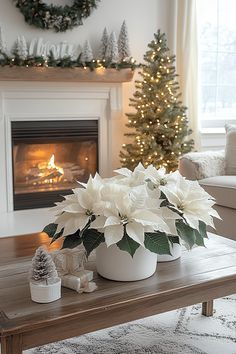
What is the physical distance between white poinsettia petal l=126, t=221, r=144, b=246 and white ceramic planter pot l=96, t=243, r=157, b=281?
11 centimetres

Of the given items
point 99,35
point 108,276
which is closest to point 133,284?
point 108,276

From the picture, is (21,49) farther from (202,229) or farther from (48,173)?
(202,229)

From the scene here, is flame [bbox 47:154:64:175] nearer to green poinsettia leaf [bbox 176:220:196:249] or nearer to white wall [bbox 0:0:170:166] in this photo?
white wall [bbox 0:0:170:166]

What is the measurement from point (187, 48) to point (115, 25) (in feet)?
2.52

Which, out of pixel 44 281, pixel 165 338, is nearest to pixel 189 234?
pixel 44 281

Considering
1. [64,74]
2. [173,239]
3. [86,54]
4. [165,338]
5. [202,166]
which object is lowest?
[165,338]

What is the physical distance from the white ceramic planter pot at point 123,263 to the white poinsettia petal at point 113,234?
118 mm

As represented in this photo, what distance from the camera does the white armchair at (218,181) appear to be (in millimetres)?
3111

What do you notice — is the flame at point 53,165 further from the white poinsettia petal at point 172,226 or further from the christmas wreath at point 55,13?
the white poinsettia petal at point 172,226

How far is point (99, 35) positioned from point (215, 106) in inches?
63.2

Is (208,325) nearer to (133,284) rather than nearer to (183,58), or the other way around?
(133,284)

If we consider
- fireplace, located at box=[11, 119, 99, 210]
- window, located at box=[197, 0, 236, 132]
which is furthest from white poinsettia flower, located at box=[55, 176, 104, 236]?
window, located at box=[197, 0, 236, 132]

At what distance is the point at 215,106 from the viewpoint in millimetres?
5266

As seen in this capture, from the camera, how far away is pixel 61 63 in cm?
411
